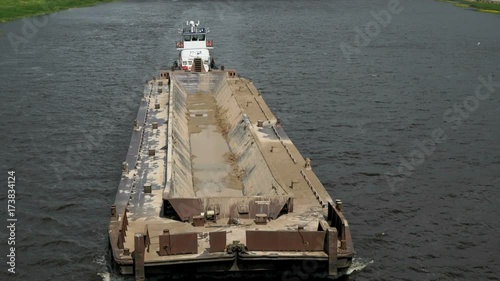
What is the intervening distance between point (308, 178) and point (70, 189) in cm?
1292

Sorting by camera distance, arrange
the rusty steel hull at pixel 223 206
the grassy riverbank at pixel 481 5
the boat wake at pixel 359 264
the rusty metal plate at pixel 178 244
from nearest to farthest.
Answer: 1. the rusty metal plate at pixel 178 244
2. the rusty steel hull at pixel 223 206
3. the boat wake at pixel 359 264
4. the grassy riverbank at pixel 481 5

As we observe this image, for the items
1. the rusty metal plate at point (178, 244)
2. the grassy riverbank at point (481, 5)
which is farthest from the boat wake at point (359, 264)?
the grassy riverbank at point (481, 5)

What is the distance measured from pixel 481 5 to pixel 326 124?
7654 centimetres

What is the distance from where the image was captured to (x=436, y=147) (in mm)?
38688

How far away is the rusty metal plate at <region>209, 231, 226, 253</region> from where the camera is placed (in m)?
19.5

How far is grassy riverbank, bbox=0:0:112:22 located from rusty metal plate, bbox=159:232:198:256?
7768 centimetres

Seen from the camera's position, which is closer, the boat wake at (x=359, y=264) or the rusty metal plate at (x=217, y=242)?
the rusty metal plate at (x=217, y=242)

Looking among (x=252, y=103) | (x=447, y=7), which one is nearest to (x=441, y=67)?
(x=252, y=103)

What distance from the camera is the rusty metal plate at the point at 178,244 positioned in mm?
19344

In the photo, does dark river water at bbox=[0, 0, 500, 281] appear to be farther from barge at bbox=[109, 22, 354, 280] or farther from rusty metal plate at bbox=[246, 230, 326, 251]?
rusty metal plate at bbox=[246, 230, 326, 251]

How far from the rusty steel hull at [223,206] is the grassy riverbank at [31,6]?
63.6 meters

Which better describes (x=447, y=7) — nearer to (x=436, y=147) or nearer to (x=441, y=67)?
(x=441, y=67)

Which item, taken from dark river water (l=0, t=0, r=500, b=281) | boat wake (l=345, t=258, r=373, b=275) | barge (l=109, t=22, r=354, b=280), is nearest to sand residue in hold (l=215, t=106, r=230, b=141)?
barge (l=109, t=22, r=354, b=280)

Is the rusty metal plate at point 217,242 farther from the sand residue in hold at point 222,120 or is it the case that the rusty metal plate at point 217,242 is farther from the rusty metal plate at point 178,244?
the sand residue in hold at point 222,120
